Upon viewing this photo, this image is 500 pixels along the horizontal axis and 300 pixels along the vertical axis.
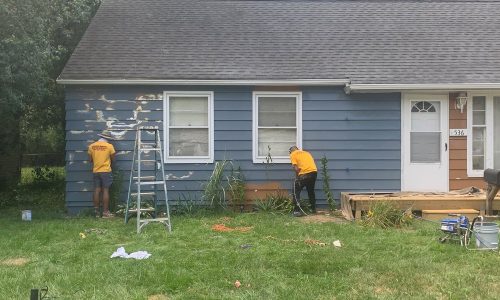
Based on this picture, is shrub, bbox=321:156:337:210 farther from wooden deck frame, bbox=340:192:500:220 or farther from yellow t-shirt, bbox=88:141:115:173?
yellow t-shirt, bbox=88:141:115:173

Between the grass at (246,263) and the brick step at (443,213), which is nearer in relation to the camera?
the grass at (246,263)

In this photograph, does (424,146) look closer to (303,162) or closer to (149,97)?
(303,162)

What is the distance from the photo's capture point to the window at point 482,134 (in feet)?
→ 34.6

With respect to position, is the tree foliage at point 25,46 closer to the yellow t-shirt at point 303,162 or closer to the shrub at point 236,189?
the shrub at point 236,189

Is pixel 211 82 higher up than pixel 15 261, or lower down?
higher up

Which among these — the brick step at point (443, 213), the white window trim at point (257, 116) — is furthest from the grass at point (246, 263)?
the white window trim at point (257, 116)

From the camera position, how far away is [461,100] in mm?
10352

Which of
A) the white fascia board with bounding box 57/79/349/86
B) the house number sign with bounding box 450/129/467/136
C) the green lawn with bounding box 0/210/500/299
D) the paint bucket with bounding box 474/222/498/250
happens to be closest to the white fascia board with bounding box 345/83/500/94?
the white fascia board with bounding box 57/79/349/86

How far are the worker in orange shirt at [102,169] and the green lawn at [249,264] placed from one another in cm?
140

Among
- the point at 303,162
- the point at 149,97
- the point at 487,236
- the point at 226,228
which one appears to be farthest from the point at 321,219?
the point at 149,97

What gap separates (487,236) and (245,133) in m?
5.15

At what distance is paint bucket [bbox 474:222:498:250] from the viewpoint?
649cm

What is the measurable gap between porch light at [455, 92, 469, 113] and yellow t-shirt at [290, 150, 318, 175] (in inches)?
127

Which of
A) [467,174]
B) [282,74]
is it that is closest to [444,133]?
[467,174]
